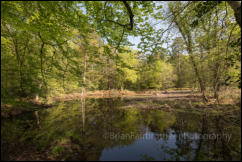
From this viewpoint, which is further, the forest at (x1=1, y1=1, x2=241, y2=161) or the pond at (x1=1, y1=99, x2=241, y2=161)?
the pond at (x1=1, y1=99, x2=241, y2=161)

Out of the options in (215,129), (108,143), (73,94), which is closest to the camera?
(108,143)

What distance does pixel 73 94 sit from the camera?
71.4 feet

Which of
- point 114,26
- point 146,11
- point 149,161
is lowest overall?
point 149,161

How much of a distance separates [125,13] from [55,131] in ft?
23.7

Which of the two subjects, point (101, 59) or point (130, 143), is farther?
point (130, 143)

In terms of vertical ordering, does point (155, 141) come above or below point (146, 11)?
below

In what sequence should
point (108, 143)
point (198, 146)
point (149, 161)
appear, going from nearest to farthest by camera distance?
1. point (149, 161)
2. point (198, 146)
3. point (108, 143)

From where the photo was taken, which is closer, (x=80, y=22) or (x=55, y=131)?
(x=80, y=22)

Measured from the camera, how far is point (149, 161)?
3.97 metres

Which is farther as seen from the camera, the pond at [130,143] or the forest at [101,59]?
the pond at [130,143]

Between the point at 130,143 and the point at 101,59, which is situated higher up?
the point at 101,59

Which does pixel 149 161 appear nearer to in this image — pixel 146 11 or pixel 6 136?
pixel 146 11

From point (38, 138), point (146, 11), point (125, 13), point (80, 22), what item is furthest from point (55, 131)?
point (146, 11)

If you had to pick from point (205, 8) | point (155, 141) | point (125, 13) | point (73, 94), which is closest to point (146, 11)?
point (125, 13)
